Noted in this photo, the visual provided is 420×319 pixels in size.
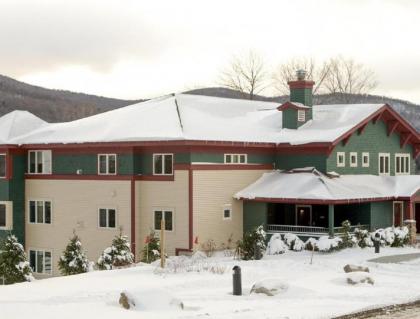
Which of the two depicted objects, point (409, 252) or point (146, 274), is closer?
point (146, 274)

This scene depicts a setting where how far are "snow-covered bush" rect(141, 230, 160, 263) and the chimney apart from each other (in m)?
11.6

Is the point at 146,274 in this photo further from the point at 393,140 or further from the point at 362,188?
the point at 393,140

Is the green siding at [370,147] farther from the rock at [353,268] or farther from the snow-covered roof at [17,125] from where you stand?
the snow-covered roof at [17,125]

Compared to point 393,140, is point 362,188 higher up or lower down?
lower down

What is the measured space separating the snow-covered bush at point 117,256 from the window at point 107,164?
207 inches

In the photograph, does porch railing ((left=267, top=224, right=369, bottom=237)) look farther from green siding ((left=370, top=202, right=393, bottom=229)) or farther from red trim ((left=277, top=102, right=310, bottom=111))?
red trim ((left=277, top=102, right=310, bottom=111))

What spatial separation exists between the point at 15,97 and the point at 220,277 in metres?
149

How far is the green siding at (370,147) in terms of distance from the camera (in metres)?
41.0

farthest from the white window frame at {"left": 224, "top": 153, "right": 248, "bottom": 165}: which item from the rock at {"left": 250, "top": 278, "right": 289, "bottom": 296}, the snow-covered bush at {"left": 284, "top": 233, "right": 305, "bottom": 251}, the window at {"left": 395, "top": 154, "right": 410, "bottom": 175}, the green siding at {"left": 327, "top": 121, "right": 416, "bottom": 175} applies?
the rock at {"left": 250, "top": 278, "right": 289, "bottom": 296}

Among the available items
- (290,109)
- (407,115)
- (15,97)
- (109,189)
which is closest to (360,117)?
(290,109)

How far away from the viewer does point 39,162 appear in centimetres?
4238

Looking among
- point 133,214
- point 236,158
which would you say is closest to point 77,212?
point 133,214

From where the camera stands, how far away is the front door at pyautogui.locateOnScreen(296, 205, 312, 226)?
41.2 meters

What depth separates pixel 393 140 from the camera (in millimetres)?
45969
